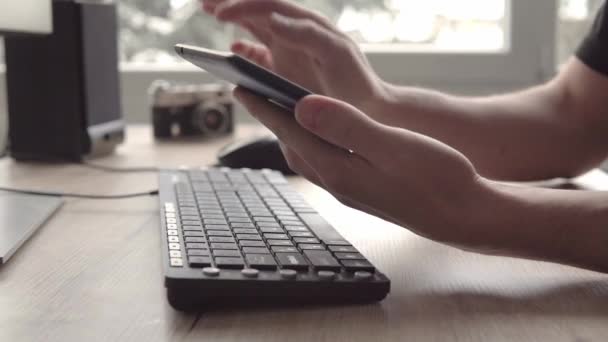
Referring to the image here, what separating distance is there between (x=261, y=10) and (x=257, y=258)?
1.60ft

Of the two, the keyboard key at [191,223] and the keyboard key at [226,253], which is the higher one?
the keyboard key at [226,253]

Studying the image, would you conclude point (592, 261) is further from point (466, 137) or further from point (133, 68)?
point (133, 68)

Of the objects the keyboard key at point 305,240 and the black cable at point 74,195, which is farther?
the black cable at point 74,195

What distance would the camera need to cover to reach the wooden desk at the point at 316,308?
45 cm

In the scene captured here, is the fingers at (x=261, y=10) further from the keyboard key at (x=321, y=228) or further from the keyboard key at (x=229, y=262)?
the keyboard key at (x=229, y=262)

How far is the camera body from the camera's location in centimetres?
142

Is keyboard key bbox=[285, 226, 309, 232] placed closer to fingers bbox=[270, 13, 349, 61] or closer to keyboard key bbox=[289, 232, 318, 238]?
keyboard key bbox=[289, 232, 318, 238]

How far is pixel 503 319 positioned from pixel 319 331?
0.11m

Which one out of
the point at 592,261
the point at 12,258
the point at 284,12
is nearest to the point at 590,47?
the point at 284,12

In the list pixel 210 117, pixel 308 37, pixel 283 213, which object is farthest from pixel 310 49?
pixel 210 117

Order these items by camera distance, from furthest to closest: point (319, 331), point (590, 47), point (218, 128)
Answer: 1. point (218, 128)
2. point (590, 47)
3. point (319, 331)

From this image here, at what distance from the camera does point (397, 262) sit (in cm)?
61

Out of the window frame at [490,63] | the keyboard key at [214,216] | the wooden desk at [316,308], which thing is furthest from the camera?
the window frame at [490,63]

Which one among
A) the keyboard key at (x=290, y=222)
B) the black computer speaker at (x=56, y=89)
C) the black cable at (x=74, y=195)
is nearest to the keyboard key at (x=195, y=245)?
the keyboard key at (x=290, y=222)
